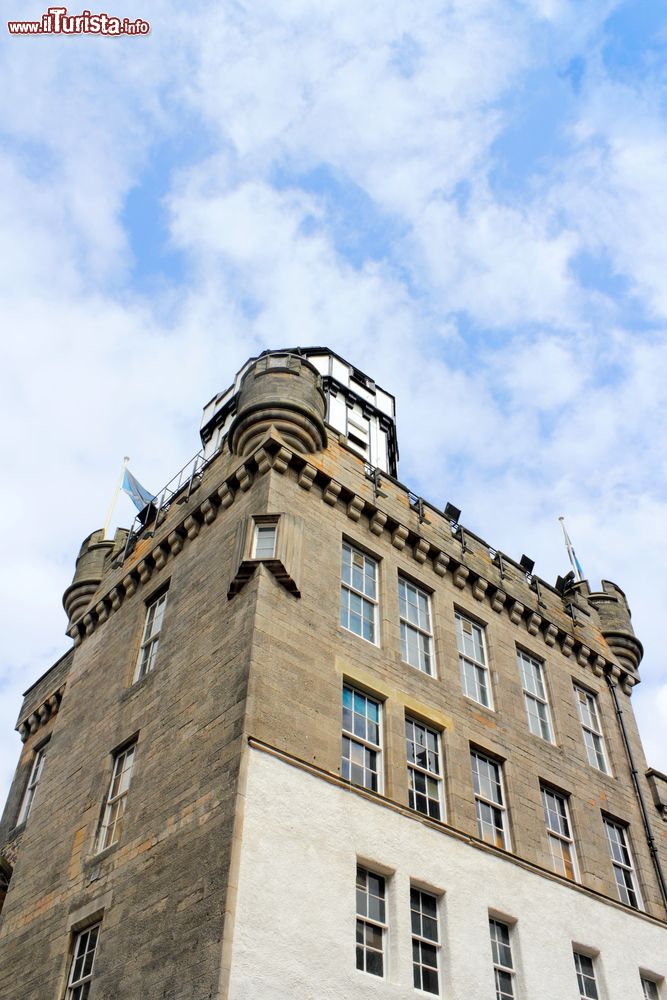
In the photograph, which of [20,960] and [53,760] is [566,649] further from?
[20,960]

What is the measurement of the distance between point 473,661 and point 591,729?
486cm

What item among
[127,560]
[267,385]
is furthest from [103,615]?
[267,385]

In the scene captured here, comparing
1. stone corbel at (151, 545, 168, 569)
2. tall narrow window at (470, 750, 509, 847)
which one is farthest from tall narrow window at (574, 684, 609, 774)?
stone corbel at (151, 545, 168, 569)

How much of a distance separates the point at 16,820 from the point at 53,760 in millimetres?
3378

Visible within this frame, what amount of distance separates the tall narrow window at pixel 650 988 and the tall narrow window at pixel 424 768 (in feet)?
22.3

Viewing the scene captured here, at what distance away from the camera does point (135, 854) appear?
17078 mm

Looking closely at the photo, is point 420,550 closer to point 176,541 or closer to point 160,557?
point 176,541

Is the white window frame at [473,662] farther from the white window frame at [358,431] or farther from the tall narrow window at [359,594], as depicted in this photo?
the white window frame at [358,431]

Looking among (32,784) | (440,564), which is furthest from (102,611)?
(440,564)

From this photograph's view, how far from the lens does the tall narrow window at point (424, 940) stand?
16.2 metres

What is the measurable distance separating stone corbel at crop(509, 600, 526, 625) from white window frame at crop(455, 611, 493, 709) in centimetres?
132

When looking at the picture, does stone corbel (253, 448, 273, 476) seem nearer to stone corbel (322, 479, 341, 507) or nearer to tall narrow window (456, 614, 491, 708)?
stone corbel (322, 479, 341, 507)

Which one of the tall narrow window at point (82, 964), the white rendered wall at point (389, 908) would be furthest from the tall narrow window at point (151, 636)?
the white rendered wall at point (389, 908)

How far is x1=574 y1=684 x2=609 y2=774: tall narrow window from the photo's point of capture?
24609 millimetres
